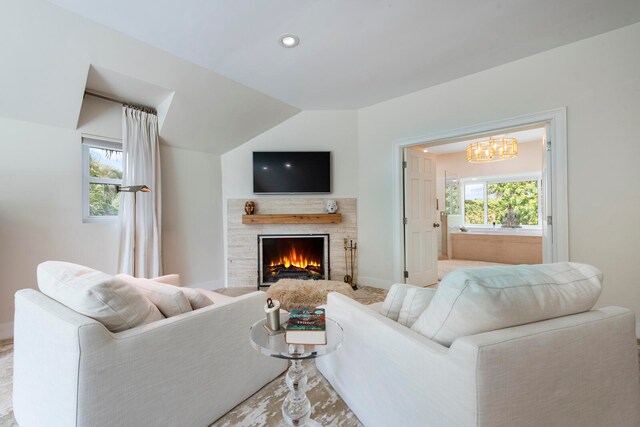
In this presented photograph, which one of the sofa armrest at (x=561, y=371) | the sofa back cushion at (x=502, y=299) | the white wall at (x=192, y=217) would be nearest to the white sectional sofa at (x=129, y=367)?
the sofa back cushion at (x=502, y=299)

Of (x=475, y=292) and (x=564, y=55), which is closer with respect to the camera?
(x=475, y=292)

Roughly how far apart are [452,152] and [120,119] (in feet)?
21.7

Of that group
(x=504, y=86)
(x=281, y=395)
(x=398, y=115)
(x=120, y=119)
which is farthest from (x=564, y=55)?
(x=120, y=119)

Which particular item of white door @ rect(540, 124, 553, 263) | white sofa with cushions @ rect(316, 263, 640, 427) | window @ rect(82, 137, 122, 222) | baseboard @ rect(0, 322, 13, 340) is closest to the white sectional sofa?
white sofa with cushions @ rect(316, 263, 640, 427)

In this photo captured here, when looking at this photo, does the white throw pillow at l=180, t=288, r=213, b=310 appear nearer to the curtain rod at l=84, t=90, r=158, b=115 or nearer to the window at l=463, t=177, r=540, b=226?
the curtain rod at l=84, t=90, r=158, b=115

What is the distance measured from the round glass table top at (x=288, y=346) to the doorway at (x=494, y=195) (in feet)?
8.69

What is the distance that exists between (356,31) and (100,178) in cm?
313

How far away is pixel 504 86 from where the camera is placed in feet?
9.31

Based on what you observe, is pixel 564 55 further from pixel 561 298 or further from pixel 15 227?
pixel 15 227

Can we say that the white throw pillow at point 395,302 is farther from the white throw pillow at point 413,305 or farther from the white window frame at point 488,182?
the white window frame at point 488,182

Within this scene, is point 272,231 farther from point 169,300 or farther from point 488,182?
point 488,182

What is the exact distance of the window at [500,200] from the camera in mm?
5766

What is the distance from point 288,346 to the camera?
1116mm

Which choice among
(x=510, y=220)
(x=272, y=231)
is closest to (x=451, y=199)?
(x=510, y=220)
